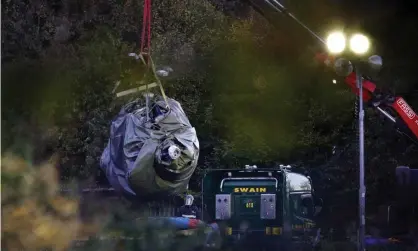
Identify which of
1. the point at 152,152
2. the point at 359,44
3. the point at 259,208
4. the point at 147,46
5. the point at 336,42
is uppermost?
the point at 336,42

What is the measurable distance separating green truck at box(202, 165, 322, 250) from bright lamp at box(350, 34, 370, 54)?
3.79 meters

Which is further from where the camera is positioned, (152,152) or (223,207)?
(223,207)

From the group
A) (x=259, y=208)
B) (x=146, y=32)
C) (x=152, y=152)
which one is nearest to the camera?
(x=152, y=152)

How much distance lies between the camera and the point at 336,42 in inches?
263

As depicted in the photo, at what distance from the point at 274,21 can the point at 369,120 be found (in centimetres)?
608

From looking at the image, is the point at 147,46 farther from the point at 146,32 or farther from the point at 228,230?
the point at 228,230

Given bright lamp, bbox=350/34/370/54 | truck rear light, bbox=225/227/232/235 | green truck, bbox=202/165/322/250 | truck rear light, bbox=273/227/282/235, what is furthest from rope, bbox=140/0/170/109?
truck rear light, bbox=273/227/282/235

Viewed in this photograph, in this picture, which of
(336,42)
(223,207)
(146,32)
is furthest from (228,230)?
(146,32)

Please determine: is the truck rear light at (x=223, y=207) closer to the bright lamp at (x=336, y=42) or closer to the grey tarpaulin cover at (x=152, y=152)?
the bright lamp at (x=336, y=42)

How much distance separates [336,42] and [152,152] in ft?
10.8

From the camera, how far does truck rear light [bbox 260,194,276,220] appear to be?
9609mm

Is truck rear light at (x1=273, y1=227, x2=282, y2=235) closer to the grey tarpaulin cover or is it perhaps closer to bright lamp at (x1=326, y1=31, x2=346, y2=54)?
bright lamp at (x1=326, y1=31, x2=346, y2=54)

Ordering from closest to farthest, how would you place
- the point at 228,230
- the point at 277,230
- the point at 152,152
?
the point at 152,152
the point at 228,230
the point at 277,230

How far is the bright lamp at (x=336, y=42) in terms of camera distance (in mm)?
6214
